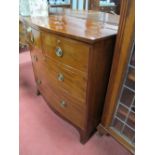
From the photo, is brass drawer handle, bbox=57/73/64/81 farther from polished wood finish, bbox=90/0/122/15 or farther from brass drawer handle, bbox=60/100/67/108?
polished wood finish, bbox=90/0/122/15

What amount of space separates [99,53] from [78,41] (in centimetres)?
15

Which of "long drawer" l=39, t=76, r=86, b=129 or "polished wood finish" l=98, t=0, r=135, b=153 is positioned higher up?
"polished wood finish" l=98, t=0, r=135, b=153

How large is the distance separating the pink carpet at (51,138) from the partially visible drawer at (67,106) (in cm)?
17

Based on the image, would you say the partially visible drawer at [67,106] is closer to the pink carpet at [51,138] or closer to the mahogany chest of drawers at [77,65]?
the mahogany chest of drawers at [77,65]

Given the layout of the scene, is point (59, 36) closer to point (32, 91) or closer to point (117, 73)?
point (117, 73)

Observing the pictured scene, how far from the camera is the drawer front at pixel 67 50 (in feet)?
2.81

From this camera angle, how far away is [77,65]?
930 mm

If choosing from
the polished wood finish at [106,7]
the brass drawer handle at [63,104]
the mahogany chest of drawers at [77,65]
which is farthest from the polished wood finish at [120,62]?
the polished wood finish at [106,7]

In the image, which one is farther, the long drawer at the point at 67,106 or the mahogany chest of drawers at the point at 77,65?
the long drawer at the point at 67,106

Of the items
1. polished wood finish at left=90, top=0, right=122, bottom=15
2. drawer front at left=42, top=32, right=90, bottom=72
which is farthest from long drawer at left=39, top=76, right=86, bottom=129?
polished wood finish at left=90, top=0, right=122, bottom=15

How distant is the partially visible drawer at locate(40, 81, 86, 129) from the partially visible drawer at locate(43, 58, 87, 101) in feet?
0.25

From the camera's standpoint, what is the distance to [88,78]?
911 millimetres

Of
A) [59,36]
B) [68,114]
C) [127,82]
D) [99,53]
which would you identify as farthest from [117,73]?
[68,114]

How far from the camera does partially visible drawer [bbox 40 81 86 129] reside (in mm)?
1133
